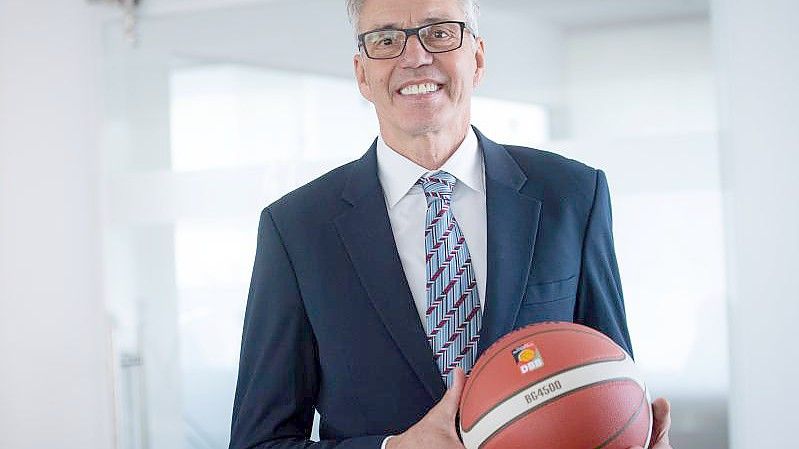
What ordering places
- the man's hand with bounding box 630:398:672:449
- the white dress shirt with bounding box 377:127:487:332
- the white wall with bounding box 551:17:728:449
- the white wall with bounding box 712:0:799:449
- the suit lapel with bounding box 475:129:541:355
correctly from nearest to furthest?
the man's hand with bounding box 630:398:672:449, the suit lapel with bounding box 475:129:541:355, the white dress shirt with bounding box 377:127:487:332, the white wall with bounding box 712:0:799:449, the white wall with bounding box 551:17:728:449

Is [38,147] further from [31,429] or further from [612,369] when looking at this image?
[612,369]

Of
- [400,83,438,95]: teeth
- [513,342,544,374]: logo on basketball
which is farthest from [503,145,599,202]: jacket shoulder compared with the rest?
[513,342,544,374]: logo on basketball

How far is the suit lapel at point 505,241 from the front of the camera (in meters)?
1.34

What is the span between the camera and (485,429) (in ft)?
3.70

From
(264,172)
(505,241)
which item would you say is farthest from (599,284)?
(264,172)

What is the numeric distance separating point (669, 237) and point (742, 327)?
0.34m

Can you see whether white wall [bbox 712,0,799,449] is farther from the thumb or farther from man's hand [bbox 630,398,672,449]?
the thumb

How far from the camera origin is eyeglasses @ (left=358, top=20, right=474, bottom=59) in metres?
1.39

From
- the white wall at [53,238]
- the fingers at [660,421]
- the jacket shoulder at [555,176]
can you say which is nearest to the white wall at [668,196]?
the jacket shoulder at [555,176]

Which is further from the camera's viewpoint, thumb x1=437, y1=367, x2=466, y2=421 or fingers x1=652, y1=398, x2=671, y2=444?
fingers x1=652, y1=398, x2=671, y2=444

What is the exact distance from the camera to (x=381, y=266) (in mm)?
1406

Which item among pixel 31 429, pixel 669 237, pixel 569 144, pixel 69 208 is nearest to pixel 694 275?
pixel 669 237

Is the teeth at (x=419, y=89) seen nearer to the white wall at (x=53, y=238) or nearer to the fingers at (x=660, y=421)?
the fingers at (x=660, y=421)

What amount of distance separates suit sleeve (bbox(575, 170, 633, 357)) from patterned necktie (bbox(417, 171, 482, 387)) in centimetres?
18
